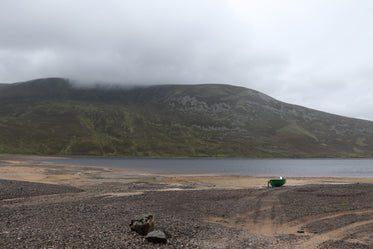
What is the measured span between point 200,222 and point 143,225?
20.7 ft

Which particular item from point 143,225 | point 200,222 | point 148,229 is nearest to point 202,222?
point 200,222

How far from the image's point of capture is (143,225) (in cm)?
1628

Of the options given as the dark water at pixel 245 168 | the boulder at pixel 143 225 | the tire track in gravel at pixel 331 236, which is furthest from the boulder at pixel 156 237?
the dark water at pixel 245 168

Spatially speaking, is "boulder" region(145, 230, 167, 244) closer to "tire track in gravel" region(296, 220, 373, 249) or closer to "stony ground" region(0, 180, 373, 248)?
"stony ground" region(0, 180, 373, 248)

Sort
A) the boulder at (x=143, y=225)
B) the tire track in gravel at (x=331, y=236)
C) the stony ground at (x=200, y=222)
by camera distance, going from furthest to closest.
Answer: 1. the tire track in gravel at (x=331, y=236)
2. the boulder at (x=143, y=225)
3. the stony ground at (x=200, y=222)

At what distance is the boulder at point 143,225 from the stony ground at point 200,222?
41 cm

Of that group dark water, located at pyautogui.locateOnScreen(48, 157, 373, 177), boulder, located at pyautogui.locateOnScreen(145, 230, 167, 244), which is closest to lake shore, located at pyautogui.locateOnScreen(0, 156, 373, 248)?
boulder, located at pyautogui.locateOnScreen(145, 230, 167, 244)

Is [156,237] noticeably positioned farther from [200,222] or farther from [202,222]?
[202,222]

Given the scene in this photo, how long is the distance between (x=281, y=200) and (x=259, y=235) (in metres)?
14.9

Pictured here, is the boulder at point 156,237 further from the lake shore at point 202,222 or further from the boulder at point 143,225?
the boulder at point 143,225

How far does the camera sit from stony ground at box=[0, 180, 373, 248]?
15.4m

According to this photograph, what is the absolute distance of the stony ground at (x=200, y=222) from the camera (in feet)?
50.4

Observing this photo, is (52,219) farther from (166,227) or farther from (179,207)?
(179,207)

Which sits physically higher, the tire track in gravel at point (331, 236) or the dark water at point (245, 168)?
the tire track in gravel at point (331, 236)
